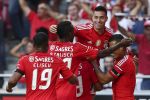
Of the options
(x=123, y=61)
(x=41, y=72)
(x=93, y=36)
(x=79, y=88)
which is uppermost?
(x=93, y=36)

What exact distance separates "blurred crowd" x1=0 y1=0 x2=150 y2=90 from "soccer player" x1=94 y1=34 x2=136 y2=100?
2.84 metres

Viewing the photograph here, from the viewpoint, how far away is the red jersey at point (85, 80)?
28.0ft

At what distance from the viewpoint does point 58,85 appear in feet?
26.9

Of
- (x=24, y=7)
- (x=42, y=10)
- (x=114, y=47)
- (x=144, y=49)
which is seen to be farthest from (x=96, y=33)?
(x=24, y=7)

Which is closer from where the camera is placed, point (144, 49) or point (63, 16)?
point (144, 49)

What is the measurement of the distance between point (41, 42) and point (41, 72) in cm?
35

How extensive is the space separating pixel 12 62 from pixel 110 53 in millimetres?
4995

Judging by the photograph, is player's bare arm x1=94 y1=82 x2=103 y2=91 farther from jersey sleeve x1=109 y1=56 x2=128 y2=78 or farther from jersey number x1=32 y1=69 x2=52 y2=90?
jersey number x1=32 y1=69 x2=52 y2=90

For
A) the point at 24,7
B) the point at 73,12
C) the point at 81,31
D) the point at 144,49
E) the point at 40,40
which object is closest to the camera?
the point at 40,40

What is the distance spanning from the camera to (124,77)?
25.9 ft

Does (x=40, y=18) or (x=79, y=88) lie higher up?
(x=40, y=18)

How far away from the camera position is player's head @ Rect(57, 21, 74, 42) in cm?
785

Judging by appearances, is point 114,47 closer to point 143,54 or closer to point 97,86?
point 97,86

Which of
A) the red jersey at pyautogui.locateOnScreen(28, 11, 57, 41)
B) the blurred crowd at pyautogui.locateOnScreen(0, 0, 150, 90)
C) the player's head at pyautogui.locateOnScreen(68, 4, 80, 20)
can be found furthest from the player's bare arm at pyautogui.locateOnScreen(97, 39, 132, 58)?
the red jersey at pyautogui.locateOnScreen(28, 11, 57, 41)
